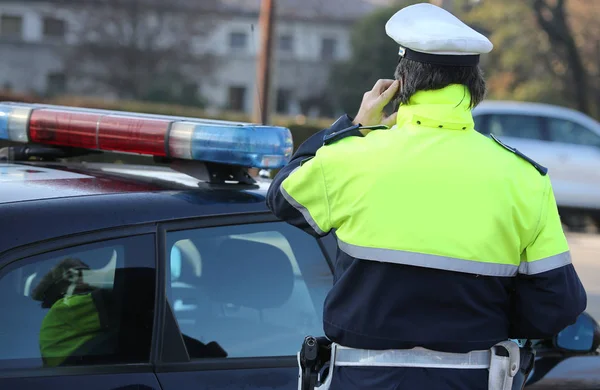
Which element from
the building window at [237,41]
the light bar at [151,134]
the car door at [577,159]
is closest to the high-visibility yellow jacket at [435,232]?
the light bar at [151,134]

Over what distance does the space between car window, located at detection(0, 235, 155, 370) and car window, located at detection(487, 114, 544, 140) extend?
36.4 feet

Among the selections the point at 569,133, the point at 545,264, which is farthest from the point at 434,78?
the point at 569,133

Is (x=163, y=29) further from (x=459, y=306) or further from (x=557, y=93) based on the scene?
(x=459, y=306)

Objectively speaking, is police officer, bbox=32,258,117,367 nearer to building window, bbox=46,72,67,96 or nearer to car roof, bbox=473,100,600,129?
car roof, bbox=473,100,600,129

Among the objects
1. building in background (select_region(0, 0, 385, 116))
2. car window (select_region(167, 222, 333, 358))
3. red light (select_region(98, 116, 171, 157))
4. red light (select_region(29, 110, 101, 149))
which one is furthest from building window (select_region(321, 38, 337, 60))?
car window (select_region(167, 222, 333, 358))

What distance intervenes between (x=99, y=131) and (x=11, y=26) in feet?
168

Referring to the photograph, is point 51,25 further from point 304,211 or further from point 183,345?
point 304,211

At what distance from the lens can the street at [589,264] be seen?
7509 mm

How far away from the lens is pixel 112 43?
4375 cm

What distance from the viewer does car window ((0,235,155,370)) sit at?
2.44m

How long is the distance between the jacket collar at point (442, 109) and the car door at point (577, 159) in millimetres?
11651

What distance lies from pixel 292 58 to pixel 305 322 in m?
46.8

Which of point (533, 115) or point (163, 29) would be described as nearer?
A: point (533, 115)

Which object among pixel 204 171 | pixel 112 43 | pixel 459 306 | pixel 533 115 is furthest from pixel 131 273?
pixel 112 43
